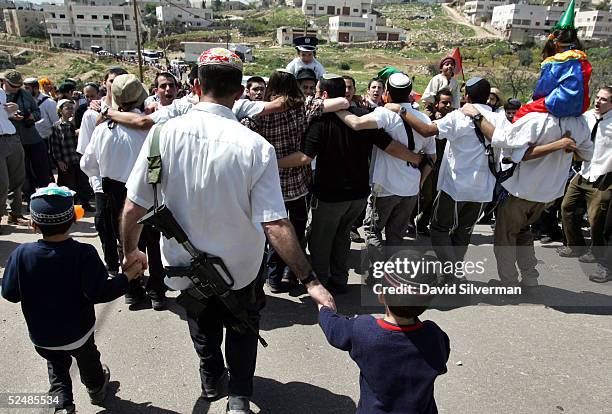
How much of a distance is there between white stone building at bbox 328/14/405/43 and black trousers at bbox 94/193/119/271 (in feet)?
335

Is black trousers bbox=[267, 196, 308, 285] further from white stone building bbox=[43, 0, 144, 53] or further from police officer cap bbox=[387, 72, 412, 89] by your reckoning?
white stone building bbox=[43, 0, 144, 53]

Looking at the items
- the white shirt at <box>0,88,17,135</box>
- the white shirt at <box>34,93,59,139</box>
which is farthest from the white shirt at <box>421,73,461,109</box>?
the white shirt at <box>34,93,59,139</box>

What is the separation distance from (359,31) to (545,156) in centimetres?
10263

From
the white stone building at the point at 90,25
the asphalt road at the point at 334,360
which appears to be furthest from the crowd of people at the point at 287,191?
the white stone building at the point at 90,25

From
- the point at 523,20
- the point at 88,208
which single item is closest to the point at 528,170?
the point at 88,208

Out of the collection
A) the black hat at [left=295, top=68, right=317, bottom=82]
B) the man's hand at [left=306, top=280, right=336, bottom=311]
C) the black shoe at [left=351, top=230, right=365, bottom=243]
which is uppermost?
the black hat at [left=295, top=68, right=317, bottom=82]

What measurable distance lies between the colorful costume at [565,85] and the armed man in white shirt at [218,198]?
2.71 metres

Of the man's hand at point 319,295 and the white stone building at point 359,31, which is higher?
the white stone building at point 359,31

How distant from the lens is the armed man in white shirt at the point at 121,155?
11.3 ft

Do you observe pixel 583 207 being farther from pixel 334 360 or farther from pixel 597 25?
pixel 597 25

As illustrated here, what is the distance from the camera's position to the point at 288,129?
375 centimetres

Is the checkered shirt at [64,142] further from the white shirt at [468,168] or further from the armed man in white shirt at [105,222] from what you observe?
the white shirt at [468,168]

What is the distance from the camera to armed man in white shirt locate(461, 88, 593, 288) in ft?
11.8

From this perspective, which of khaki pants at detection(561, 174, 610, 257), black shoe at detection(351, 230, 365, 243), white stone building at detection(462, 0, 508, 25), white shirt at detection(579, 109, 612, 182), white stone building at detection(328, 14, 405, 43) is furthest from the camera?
white stone building at detection(462, 0, 508, 25)
